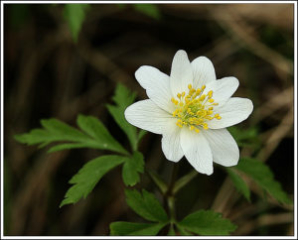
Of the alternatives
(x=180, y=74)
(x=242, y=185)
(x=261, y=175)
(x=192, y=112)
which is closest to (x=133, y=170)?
(x=192, y=112)

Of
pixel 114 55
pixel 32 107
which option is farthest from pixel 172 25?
pixel 32 107

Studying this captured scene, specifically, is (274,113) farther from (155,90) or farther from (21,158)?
(21,158)

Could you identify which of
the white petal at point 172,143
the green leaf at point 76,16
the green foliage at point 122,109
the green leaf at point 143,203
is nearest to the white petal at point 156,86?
the white petal at point 172,143

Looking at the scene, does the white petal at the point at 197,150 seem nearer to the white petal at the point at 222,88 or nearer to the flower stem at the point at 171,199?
the white petal at the point at 222,88

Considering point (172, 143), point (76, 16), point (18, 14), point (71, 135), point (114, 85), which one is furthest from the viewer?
point (114, 85)

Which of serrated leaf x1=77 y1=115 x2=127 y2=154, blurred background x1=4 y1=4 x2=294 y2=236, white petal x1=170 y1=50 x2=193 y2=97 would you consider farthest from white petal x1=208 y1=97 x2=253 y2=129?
blurred background x1=4 y1=4 x2=294 y2=236

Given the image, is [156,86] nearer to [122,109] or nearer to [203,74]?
[203,74]

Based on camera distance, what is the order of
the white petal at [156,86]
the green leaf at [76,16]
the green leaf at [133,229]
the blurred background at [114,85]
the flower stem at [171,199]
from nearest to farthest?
the white petal at [156,86]
the green leaf at [133,229]
the flower stem at [171,199]
the green leaf at [76,16]
the blurred background at [114,85]
